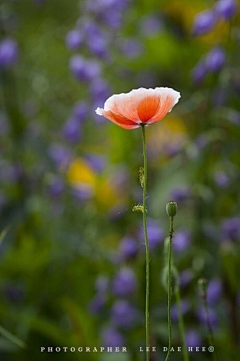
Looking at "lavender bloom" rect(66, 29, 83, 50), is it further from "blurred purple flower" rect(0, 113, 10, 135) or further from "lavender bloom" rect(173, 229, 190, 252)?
"lavender bloom" rect(173, 229, 190, 252)

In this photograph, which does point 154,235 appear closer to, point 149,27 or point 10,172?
point 10,172

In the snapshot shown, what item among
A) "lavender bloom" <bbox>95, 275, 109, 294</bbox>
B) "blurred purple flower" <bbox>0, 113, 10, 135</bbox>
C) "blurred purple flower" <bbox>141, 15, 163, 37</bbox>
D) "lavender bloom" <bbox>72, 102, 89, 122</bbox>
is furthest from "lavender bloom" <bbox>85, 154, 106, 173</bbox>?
"blurred purple flower" <bbox>141, 15, 163, 37</bbox>

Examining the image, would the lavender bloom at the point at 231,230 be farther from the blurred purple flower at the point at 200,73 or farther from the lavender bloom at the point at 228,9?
the lavender bloom at the point at 228,9

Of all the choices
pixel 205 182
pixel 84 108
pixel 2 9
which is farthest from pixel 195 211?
pixel 2 9

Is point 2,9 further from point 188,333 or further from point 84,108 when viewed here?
point 188,333

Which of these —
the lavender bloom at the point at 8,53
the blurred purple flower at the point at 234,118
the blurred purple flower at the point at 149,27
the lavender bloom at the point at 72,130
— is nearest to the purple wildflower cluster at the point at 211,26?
the blurred purple flower at the point at 234,118
